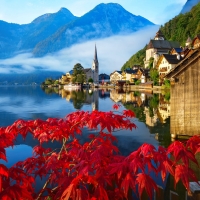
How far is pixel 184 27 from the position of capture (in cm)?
9850

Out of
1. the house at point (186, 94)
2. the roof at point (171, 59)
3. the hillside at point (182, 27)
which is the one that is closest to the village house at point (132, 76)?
the hillside at point (182, 27)

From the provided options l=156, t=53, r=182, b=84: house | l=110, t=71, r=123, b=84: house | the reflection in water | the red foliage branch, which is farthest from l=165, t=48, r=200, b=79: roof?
l=110, t=71, r=123, b=84: house

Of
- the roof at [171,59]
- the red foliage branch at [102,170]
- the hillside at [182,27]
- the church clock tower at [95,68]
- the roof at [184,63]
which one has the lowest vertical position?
the red foliage branch at [102,170]

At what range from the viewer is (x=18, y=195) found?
1915mm

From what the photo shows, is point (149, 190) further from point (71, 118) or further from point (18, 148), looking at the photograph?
point (18, 148)

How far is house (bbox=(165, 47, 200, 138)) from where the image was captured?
32.5 feet

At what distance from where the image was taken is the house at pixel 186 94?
9.91 m

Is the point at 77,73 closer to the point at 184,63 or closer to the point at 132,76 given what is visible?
the point at 132,76

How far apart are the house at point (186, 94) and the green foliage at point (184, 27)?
78.2m

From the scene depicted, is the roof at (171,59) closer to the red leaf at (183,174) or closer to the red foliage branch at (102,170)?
the red foliage branch at (102,170)

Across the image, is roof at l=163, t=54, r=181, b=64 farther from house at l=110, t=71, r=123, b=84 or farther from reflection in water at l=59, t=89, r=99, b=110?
house at l=110, t=71, r=123, b=84

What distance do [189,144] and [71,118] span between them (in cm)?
246

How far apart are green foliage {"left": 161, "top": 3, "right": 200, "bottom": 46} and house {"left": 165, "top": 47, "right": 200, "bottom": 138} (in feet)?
257

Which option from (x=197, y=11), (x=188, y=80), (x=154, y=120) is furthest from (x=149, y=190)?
(x=197, y=11)
